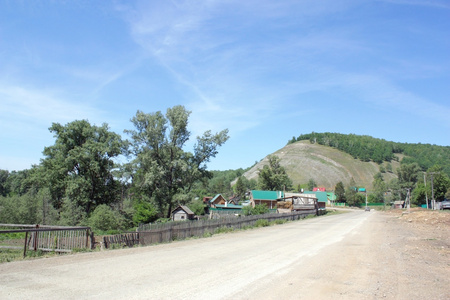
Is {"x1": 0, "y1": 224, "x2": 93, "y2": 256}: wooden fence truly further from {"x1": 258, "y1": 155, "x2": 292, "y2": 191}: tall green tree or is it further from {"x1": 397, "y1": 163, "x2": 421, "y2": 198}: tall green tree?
{"x1": 397, "y1": 163, "x2": 421, "y2": 198}: tall green tree

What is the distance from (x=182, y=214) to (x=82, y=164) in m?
14.9

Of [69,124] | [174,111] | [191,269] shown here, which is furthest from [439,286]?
[69,124]

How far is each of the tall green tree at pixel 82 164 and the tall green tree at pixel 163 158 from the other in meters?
3.56

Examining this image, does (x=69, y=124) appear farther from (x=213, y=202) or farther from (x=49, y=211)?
(x=213, y=202)

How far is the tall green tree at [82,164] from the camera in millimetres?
43031

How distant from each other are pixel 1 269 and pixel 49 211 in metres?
34.5

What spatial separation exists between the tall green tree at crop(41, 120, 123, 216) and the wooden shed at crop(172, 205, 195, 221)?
1042cm

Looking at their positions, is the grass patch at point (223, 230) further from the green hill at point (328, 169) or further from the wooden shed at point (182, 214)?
the green hill at point (328, 169)

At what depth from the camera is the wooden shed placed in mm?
43228

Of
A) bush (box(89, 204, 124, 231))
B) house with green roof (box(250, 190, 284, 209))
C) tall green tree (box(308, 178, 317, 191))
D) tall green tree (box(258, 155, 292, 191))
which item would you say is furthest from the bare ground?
tall green tree (box(308, 178, 317, 191))

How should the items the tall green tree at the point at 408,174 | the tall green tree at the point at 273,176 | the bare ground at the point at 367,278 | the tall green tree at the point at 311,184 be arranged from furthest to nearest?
the tall green tree at the point at 311,184 → the tall green tree at the point at 408,174 → the tall green tree at the point at 273,176 → the bare ground at the point at 367,278

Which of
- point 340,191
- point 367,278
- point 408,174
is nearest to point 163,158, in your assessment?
point 367,278

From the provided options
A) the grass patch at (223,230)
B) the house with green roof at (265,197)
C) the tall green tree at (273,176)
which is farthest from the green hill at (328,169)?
the grass patch at (223,230)

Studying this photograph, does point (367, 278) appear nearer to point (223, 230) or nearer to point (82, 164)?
point (223, 230)
